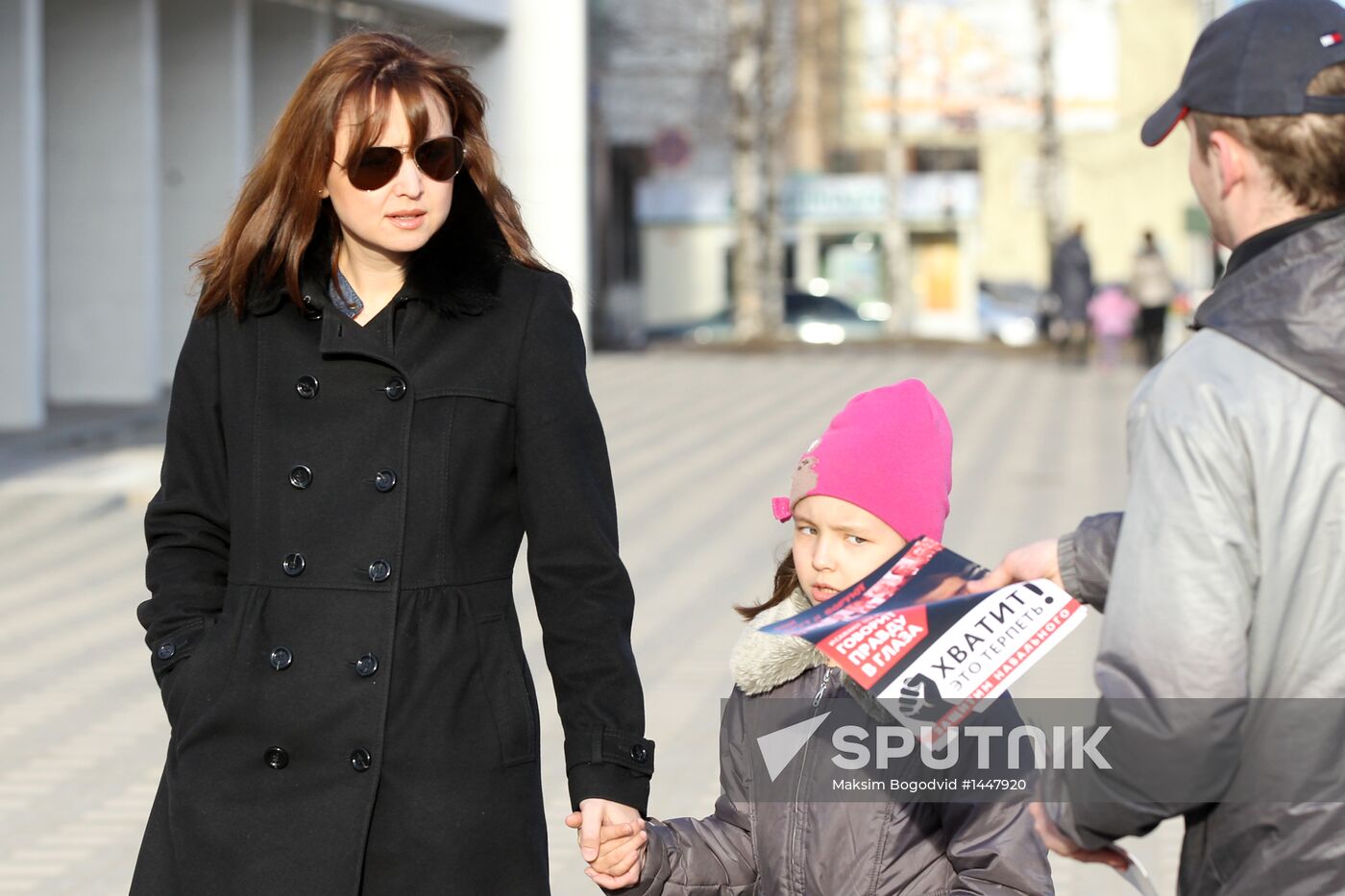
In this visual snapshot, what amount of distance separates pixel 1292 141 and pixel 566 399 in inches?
45.5

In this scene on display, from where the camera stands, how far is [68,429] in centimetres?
1705

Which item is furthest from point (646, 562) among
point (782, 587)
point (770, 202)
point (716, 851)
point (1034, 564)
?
point (770, 202)

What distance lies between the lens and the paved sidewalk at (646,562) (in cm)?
603

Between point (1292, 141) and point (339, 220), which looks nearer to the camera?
point (1292, 141)

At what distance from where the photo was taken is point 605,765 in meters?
2.92

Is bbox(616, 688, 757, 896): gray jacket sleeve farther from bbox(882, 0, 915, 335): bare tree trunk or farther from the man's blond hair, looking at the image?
bbox(882, 0, 915, 335): bare tree trunk

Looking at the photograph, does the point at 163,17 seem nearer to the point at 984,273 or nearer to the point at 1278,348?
the point at 1278,348

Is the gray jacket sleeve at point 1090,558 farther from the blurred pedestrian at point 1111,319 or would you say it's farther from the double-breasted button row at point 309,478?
the blurred pedestrian at point 1111,319

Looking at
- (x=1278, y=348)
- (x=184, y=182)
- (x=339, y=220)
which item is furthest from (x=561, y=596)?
(x=184, y=182)

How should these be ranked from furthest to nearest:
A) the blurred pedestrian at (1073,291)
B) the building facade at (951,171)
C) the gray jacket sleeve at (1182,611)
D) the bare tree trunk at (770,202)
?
the building facade at (951,171), the bare tree trunk at (770,202), the blurred pedestrian at (1073,291), the gray jacket sleeve at (1182,611)

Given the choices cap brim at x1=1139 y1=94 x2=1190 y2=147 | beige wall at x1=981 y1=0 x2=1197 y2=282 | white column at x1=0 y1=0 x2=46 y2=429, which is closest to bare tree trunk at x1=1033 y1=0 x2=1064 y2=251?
beige wall at x1=981 y1=0 x2=1197 y2=282

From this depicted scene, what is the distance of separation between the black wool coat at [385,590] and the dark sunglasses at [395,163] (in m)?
0.12

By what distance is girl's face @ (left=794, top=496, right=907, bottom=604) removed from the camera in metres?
2.90

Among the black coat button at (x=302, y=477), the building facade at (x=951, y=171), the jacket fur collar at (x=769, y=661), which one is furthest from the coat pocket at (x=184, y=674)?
the building facade at (x=951, y=171)
